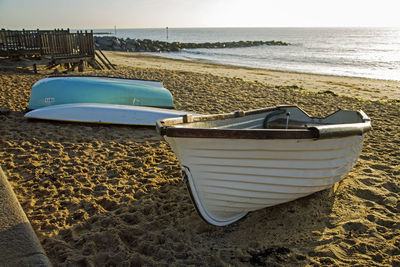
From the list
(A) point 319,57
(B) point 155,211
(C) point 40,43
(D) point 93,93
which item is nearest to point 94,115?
(D) point 93,93

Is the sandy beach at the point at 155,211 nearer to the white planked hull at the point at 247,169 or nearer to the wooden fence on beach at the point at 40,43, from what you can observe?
the white planked hull at the point at 247,169

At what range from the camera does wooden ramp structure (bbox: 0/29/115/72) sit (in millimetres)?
12391

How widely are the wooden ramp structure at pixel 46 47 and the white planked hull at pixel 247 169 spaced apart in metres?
11.5

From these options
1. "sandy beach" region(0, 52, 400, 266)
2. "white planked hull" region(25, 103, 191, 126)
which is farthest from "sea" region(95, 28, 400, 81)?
Answer: "sandy beach" region(0, 52, 400, 266)

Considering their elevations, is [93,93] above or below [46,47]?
below

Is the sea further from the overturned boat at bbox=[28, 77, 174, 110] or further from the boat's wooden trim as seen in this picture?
the boat's wooden trim

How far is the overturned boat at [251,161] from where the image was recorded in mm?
2596

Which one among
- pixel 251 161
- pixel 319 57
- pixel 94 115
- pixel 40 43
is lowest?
pixel 94 115

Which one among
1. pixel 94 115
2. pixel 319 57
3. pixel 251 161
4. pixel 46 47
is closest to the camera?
pixel 251 161

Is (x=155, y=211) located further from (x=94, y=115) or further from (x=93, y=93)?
(x=93, y=93)

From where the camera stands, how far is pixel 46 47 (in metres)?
12.7

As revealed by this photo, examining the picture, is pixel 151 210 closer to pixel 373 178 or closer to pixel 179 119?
pixel 179 119

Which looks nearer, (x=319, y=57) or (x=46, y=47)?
(x=46, y=47)

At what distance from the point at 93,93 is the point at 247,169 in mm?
5360
